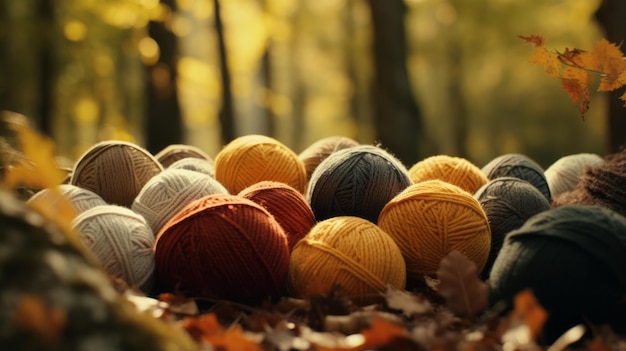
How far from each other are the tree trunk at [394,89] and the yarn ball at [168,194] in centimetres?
405

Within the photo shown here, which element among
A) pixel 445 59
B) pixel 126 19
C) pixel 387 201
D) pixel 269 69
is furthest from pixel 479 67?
pixel 387 201

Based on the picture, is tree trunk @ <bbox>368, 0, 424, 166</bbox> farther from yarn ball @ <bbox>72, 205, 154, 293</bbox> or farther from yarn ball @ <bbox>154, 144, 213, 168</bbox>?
yarn ball @ <bbox>72, 205, 154, 293</bbox>

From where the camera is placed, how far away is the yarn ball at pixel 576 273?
1805 mm

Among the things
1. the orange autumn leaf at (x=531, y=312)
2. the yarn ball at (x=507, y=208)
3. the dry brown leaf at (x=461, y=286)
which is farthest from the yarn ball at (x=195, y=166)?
the orange autumn leaf at (x=531, y=312)

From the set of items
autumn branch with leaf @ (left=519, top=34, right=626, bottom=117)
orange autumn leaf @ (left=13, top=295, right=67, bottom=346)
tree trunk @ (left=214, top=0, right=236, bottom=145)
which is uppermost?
autumn branch with leaf @ (left=519, top=34, right=626, bottom=117)

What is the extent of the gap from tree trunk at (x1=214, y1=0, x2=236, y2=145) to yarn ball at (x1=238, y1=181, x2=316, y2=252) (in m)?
6.51

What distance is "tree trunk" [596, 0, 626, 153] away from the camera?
513 cm

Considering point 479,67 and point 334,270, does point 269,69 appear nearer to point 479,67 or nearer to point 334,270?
point 479,67

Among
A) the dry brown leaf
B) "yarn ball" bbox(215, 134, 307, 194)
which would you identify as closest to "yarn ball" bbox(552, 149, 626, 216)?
the dry brown leaf

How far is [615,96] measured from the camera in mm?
5199

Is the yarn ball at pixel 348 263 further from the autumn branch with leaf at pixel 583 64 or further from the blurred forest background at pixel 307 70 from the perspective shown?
the blurred forest background at pixel 307 70

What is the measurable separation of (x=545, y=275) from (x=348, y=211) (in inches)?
37.7

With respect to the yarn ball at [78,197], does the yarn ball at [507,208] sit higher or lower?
lower

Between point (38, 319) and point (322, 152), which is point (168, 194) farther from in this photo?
point (38, 319)
